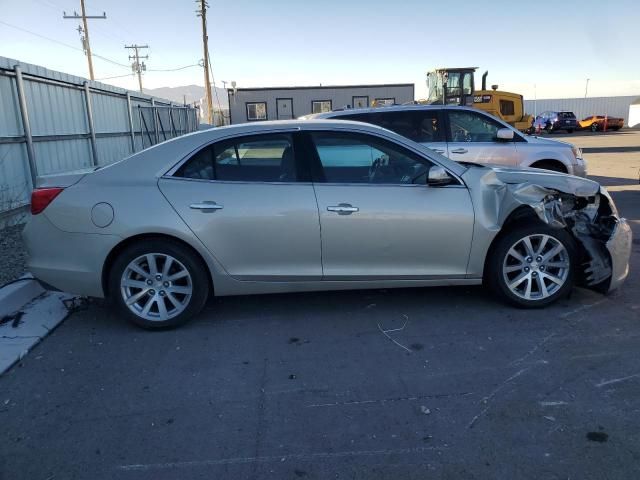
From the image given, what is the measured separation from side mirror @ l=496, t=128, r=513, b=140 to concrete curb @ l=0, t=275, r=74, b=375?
650 cm

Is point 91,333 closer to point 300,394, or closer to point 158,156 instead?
point 158,156

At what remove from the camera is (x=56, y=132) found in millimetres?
9508

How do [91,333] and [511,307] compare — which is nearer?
[91,333]

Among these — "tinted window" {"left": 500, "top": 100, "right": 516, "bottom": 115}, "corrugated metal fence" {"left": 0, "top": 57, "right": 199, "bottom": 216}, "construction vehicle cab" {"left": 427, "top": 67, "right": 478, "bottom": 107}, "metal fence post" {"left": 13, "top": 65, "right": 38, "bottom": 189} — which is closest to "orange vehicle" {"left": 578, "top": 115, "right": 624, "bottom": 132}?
"tinted window" {"left": 500, "top": 100, "right": 516, "bottom": 115}

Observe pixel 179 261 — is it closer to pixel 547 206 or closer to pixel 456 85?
pixel 547 206

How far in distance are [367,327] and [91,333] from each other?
2.26m

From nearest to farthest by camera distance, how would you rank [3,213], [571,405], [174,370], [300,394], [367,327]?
[571,405] → [300,394] → [174,370] → [367,327] → [3,213]

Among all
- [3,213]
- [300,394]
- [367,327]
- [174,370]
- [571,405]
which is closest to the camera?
[571,405]

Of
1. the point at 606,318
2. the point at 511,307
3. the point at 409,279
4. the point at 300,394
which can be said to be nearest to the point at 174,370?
the point at 300,394

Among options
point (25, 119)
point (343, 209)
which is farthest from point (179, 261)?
point (25, 119)

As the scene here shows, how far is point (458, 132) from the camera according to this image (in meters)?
8.27

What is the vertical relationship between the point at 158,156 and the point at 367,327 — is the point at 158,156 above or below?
above

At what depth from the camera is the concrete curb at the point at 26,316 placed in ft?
12.9

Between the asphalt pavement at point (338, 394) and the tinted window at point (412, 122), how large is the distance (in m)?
4.05
